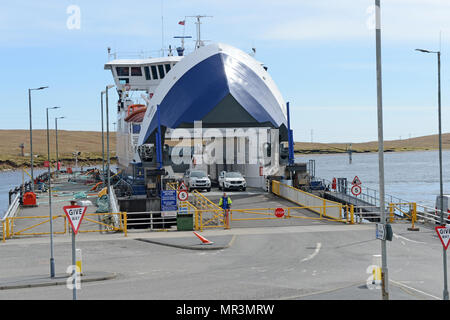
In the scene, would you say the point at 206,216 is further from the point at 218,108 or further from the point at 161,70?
the point at 161,70

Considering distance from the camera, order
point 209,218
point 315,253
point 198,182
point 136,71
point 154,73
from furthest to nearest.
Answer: point 136,71 → point 154,73 → point 198,182 → point 209,218 → point 315,253

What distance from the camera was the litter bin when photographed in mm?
29719

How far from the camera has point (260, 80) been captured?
151 ft

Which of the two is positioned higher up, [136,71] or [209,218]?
[136,71]

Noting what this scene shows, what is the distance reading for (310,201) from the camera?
3600 cm

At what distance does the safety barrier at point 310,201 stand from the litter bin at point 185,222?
6.95 metres

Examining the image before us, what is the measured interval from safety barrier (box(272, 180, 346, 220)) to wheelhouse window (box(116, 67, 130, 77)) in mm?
31173

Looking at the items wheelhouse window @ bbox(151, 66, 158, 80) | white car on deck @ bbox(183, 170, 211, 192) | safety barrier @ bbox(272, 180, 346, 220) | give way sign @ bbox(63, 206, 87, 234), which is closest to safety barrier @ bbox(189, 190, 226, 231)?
safety barrier @ bbox(272, 180, 346, 220)

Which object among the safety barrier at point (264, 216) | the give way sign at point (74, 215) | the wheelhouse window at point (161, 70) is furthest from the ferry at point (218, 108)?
the give way sign at point (74, 215)

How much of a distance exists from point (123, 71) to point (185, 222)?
41835mm

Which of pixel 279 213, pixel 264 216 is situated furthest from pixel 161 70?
pixel 279 213

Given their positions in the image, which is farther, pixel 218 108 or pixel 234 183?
pixel 234 183

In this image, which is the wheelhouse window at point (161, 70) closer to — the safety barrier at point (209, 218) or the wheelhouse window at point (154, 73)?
the wheelhouse window at point (154, 73)
